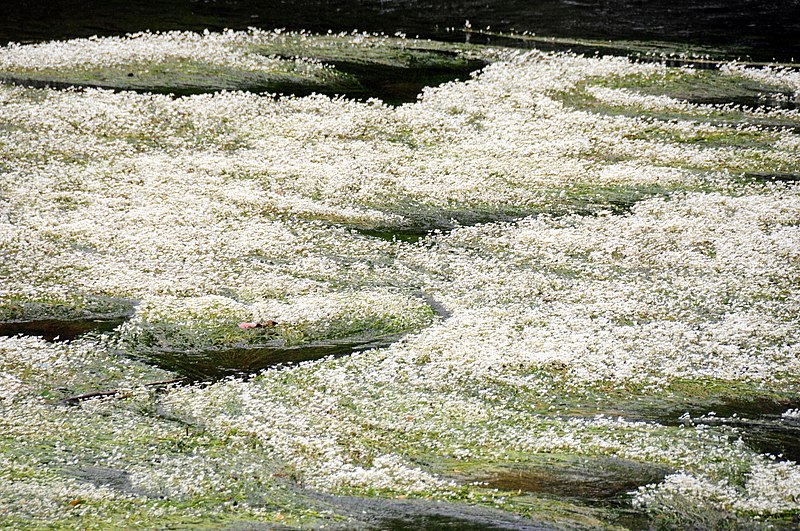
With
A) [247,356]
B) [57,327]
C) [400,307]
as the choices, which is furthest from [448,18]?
[247,356]

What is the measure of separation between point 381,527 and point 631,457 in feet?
9.49

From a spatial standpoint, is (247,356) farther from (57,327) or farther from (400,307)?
(57,327)

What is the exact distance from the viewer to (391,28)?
33.8 m

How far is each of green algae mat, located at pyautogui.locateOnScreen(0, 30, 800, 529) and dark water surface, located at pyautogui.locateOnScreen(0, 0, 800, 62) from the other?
7.71 metres

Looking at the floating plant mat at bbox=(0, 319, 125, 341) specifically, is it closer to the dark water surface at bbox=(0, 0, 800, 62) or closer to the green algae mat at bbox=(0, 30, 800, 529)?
the green algae mat at bbox=(0, 30, 800, 529)

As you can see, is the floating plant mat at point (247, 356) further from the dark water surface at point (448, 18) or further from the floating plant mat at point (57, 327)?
the dark water surface at point (448, 18)

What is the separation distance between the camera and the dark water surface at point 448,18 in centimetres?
3212

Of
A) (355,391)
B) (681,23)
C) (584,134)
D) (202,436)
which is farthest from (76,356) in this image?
(681,23)

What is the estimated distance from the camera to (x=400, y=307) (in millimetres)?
13523

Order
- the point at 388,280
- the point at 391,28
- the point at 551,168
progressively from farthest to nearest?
1. the point at 391,28
2. the point at 551,168
3. the point at 388,280

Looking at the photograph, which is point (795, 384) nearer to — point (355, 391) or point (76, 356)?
point (355, 391)

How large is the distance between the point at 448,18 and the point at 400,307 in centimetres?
2507

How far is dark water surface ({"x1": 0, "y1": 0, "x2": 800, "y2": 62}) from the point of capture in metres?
32.1

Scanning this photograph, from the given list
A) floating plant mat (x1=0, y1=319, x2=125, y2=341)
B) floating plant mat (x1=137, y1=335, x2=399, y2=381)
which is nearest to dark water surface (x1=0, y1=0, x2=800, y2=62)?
floating plant mat (x1=0, y1=319, x2=125, y2=341)
